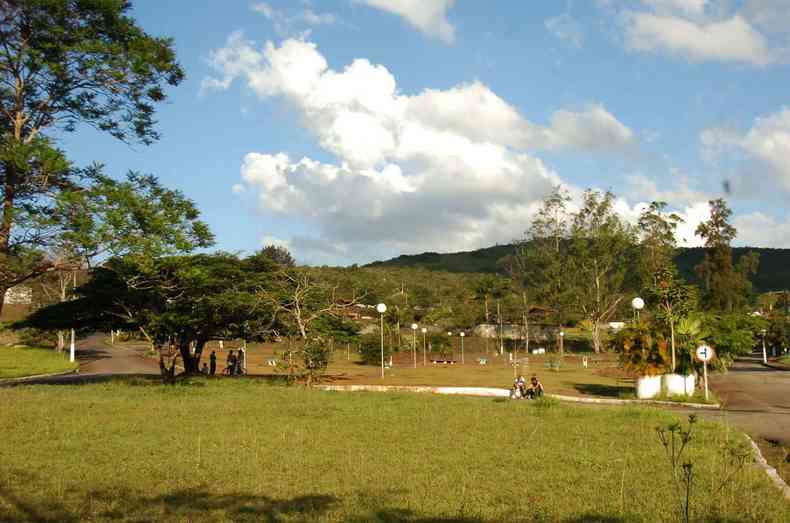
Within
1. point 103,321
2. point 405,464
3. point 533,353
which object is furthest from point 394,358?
point 405,464

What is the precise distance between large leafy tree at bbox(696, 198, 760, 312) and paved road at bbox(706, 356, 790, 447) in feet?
117

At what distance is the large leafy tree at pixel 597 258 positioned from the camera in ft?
211

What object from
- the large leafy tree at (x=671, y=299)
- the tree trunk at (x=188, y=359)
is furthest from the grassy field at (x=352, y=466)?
the tree trunk at (x=188, y=359)

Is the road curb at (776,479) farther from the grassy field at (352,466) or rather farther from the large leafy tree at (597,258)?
the large leafy tree at (597,258)

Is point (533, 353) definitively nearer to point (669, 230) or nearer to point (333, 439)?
point (669, 230)

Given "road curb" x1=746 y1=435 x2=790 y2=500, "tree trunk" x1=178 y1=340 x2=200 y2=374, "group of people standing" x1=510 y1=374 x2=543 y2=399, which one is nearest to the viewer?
"road curb" x1=746 y1=435 x2=790 y2=500

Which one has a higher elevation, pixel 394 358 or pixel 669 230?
pixel 669 230

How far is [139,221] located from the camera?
1738 centimetres

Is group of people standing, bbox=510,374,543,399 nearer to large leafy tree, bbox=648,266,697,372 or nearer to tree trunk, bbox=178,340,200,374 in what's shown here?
large leafy tree, bbox=648,266,697,372

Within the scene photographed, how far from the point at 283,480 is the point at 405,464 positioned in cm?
198

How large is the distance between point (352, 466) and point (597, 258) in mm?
58812

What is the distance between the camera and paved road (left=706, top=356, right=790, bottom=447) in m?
15.5

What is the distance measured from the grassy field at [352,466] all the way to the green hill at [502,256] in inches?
5770

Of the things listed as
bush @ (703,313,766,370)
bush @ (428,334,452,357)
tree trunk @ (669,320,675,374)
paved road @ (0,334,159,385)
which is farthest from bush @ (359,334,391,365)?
tree trunk @ (669,320,675,374)
